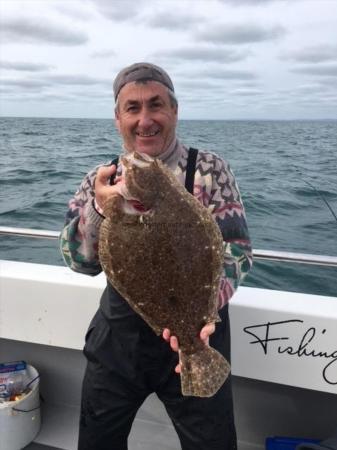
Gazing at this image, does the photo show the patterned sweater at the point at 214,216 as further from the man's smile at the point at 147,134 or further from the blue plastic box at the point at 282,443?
the blue plastic box at the point at 282,443

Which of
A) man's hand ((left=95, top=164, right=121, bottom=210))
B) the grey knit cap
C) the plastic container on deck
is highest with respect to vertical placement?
the grey knit cap

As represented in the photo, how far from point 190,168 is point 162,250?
2.08 ft

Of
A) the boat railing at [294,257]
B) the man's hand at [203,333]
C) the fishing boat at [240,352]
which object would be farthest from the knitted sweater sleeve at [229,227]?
the boat railing at [294,257]

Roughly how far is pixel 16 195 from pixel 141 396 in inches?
385

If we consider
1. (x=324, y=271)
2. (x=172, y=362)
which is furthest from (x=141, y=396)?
(x=324, y=271)

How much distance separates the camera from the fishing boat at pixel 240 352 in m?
2.60

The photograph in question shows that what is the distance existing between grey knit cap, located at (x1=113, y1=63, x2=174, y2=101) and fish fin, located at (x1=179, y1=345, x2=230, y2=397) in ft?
3.86

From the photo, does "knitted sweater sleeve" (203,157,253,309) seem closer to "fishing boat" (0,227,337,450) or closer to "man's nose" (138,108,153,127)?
"man's nose" (138,108,153,127)

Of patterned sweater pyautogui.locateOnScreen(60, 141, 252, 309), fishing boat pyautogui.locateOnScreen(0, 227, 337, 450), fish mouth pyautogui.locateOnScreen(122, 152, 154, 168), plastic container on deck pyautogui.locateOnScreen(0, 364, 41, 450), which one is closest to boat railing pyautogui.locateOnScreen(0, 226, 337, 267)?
fishing boat pyautogui.locateOnScreen(0, 227, 337, 450)

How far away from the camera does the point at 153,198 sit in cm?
153

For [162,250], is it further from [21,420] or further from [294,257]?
[21,420]

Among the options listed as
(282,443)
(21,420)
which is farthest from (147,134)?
(21,420)

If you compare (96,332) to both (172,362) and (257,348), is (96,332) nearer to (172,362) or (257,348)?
(172,362)

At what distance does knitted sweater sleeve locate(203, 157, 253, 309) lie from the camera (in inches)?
74.7
